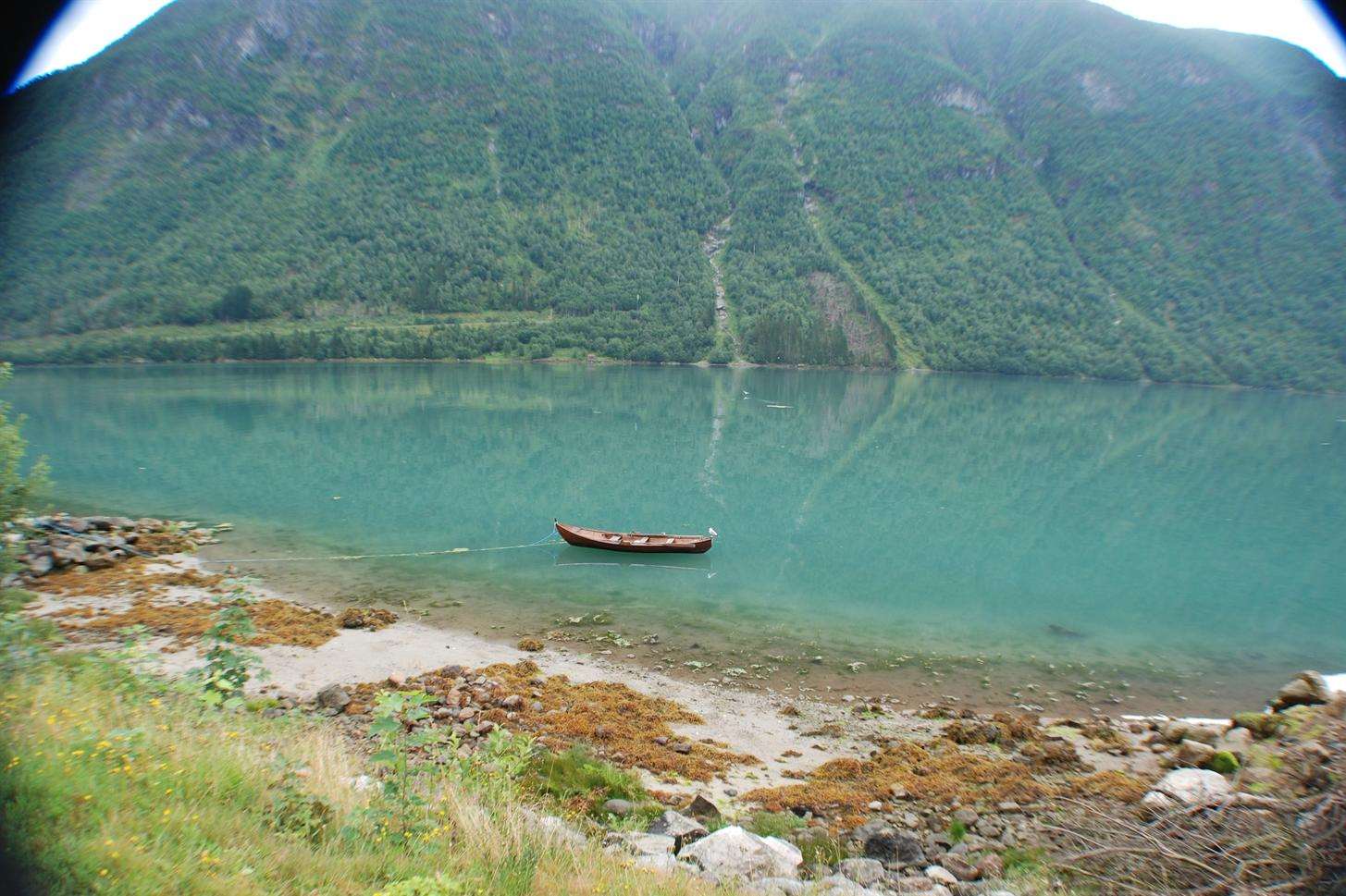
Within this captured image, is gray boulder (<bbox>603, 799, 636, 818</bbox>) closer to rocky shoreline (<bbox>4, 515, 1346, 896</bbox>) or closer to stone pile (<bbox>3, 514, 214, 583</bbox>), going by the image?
rocky shoreline (<bbox>4, 515, 1346, 896</bbox>)

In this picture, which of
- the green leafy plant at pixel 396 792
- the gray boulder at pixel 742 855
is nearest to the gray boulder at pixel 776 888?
the gray boulder at pixel 742 855

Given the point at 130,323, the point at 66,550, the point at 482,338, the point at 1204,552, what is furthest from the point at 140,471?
the point at 130,323

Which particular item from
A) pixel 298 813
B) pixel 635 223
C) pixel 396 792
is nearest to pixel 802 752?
pixel 396 792

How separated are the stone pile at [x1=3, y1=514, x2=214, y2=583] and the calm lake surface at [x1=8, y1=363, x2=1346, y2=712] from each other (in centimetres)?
150

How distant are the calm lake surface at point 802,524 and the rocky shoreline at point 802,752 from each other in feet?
6.26

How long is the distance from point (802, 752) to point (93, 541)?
20.8 metres

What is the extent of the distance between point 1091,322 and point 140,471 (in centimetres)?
16487

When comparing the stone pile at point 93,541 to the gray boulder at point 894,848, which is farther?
the stone pile at point 93,541

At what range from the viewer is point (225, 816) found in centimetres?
491

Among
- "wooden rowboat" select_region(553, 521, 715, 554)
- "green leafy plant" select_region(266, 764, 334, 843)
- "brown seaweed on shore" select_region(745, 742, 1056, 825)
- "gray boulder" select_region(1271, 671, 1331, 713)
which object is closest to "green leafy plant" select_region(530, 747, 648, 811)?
"brown seaweed on shore" select_region(745, 742, 1056, 825)

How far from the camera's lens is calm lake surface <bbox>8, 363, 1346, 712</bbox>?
677 inches

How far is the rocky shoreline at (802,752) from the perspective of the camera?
22.5ft

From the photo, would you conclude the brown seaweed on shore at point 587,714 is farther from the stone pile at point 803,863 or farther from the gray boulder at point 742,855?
the gray boulder at point 742,855

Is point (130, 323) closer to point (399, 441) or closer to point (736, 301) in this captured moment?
point (399, 441)
